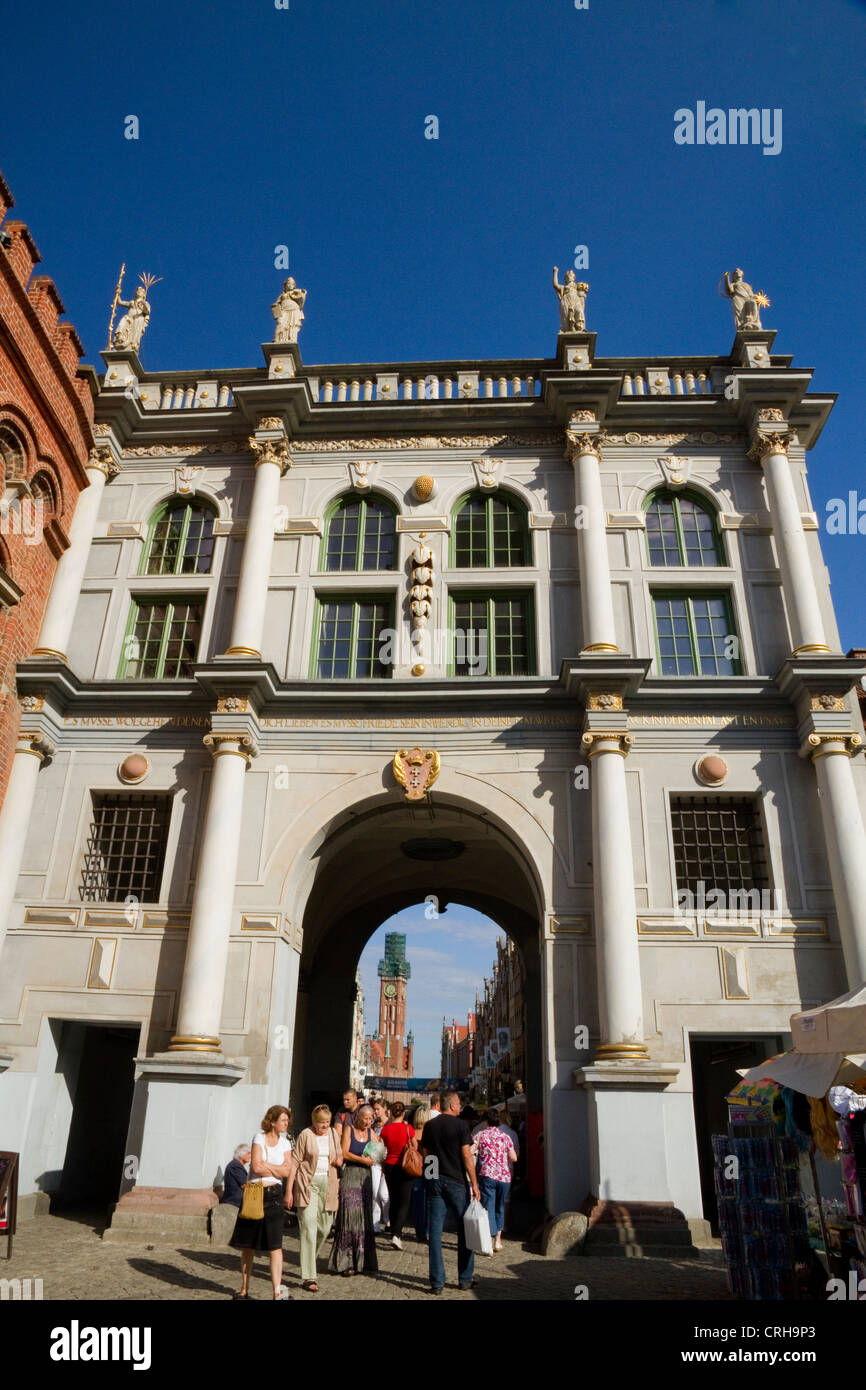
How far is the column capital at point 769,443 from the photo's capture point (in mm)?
18297

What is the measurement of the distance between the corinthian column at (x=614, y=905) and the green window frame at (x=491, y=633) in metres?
2.61

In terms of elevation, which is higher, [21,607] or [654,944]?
[21,607]

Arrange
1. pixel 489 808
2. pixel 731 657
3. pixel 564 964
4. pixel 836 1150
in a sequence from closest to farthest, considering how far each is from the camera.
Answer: pixel 836 1150
pixel 564 964
pixel 489 808
pixel 731 657

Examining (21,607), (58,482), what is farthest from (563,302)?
(21,607)

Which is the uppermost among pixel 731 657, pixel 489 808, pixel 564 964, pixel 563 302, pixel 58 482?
pixel 563 302

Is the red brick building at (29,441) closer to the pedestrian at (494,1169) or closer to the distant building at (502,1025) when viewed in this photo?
the pedestrian at (494,1169)

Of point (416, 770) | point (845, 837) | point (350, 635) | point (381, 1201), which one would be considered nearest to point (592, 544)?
point (350, 635)

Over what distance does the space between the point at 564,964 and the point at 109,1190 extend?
10664 millimetres

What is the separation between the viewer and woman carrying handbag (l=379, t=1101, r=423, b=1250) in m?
13.0

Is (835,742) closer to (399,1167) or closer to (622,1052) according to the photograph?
(622,1052)

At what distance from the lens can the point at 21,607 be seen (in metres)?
16.7
